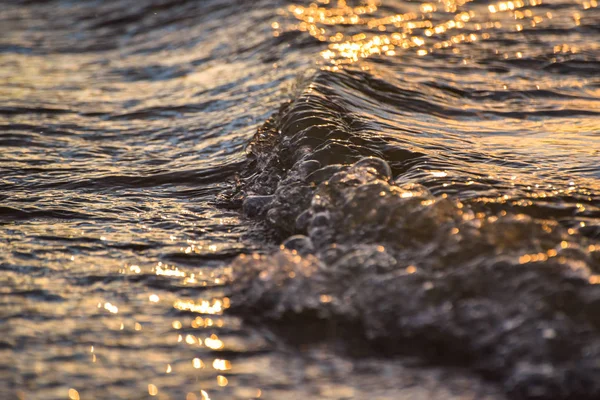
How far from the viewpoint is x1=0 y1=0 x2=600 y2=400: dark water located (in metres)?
2.42

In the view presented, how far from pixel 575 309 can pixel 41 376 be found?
1.59 meters

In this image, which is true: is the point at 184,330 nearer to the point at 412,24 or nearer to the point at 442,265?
the point at 442,265

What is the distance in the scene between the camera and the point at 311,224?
338cm

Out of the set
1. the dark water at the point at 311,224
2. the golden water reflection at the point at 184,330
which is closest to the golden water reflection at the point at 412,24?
the dark water at the point at 311,224

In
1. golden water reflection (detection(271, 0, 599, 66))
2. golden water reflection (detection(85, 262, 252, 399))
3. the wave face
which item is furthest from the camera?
golden water reflection (detection(271, 0, 599, 66))

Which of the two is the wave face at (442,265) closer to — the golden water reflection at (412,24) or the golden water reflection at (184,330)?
the golden water reflection at (184,330)

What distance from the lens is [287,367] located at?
2.43 m

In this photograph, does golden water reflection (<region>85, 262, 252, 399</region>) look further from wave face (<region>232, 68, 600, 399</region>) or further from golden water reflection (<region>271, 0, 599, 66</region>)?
golden water reflection (<region>271, 0, 599, 66</region>)

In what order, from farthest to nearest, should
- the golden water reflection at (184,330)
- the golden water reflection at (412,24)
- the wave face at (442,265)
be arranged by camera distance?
the golden water reflection at (412,24)
the wave face at (442,265)
the golden water reflection at (184,330)

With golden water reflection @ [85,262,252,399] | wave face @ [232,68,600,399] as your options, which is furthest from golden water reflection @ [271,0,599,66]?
golden water reflection @ [85,262,252,399]

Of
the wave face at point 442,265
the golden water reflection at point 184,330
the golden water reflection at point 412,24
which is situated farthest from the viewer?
the golden water reflection at point 412,24

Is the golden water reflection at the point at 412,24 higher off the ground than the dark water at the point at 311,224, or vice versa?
the golden water reflection at the point at 412,24

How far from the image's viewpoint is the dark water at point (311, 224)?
95.3 inches

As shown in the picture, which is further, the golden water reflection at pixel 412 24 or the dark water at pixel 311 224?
the golden water reflection at pixel 412 24
